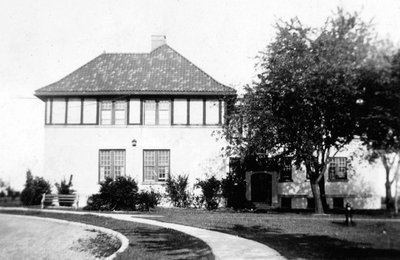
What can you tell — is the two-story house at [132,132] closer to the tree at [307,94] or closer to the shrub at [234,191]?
the shrub at [234,191]

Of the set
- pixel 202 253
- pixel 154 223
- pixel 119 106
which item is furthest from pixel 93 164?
pixel 202 253

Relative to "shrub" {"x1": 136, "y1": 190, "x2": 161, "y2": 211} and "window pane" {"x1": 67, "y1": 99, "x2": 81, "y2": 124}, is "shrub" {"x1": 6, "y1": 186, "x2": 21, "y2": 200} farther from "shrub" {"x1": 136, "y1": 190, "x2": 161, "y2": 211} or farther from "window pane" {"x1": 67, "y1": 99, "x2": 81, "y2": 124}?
"shrub" {"x1": 136, "y1": 190, "x2": 161, "y2": 211}

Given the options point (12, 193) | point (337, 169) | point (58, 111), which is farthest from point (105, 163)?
point (12, 193)

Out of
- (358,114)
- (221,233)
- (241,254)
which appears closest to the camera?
(241,254)

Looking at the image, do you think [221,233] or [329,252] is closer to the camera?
[329,252]

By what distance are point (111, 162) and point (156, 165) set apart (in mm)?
2787

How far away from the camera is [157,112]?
92.5ft

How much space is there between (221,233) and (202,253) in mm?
3419

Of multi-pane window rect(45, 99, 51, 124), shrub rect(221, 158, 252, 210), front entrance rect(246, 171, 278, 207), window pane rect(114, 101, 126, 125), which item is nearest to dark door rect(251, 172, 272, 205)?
front entrance rect(246, 171, 278, 207)

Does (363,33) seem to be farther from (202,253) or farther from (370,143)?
(202,253)

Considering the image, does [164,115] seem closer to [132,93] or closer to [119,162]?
[132,93]

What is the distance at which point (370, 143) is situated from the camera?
11938 millimetres

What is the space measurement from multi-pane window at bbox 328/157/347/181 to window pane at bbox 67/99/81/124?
52.2 feet

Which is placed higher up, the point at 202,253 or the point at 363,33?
the point at 363,33
